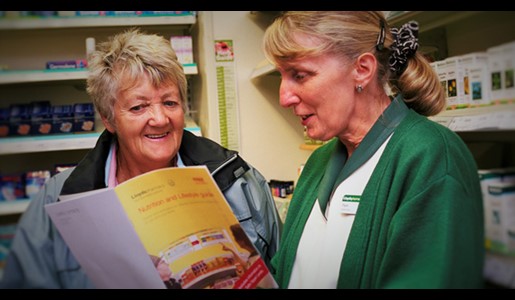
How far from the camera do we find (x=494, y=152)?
3.82 feet

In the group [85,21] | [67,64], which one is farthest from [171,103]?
[67,64]

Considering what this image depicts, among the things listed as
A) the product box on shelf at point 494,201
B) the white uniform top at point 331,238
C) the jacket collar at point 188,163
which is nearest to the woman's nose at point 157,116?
the jacket collar at point 188,163

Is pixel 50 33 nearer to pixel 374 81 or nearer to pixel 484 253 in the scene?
pixel 374 81

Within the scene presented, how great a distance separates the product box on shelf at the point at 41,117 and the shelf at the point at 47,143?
0.09 feet

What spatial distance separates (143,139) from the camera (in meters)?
1.25

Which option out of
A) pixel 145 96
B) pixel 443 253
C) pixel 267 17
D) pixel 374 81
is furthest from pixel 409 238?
pixel 267 17

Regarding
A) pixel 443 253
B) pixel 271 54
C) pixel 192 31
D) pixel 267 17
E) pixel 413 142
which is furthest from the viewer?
pixel 192 31

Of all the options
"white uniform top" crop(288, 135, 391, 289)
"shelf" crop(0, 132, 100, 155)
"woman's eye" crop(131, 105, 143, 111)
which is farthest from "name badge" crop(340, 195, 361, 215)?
"shelf" crop(0, 132, 100, 155)

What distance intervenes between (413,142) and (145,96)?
749 mm

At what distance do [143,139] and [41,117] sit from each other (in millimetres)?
327

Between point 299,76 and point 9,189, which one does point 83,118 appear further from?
point 299,76

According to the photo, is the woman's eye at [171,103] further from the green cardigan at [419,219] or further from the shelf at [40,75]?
the green cardigan at [419,219]
